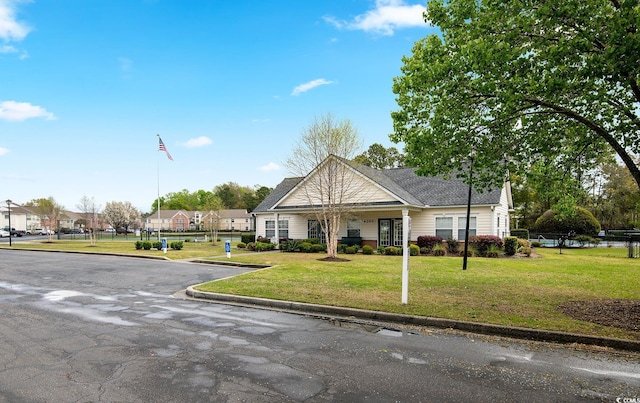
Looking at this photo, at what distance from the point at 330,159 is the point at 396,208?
5416 millimetres

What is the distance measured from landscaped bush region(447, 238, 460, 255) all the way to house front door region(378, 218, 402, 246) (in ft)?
11.3

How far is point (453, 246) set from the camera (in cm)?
2355

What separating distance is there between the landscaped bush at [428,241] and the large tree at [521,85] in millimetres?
14520

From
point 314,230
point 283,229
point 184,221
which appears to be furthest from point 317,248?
point 184,221

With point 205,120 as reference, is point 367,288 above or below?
below

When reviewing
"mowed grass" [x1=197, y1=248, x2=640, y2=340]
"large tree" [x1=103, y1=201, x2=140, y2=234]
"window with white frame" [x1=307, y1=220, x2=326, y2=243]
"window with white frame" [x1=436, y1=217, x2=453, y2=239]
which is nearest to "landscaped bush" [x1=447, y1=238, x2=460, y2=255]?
"window with white frame" [x1=436, y1=217, x2=453, y2=239]

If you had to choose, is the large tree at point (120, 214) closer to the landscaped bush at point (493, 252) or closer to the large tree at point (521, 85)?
the landscaped bush at point (493, 252)

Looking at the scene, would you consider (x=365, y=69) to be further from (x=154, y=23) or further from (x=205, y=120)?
(x=205, y=120)

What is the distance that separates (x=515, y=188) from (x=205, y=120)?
4144 cm

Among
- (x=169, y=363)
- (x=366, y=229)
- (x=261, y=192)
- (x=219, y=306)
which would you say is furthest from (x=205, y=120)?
(x=261, y=192)

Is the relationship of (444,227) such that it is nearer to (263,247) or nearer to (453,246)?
(453,246)

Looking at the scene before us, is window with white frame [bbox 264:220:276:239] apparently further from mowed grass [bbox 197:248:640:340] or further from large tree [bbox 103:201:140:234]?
large tree [bbox 103:201:140:234]

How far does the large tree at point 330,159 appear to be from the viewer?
2197 cm

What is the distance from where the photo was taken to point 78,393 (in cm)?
412
